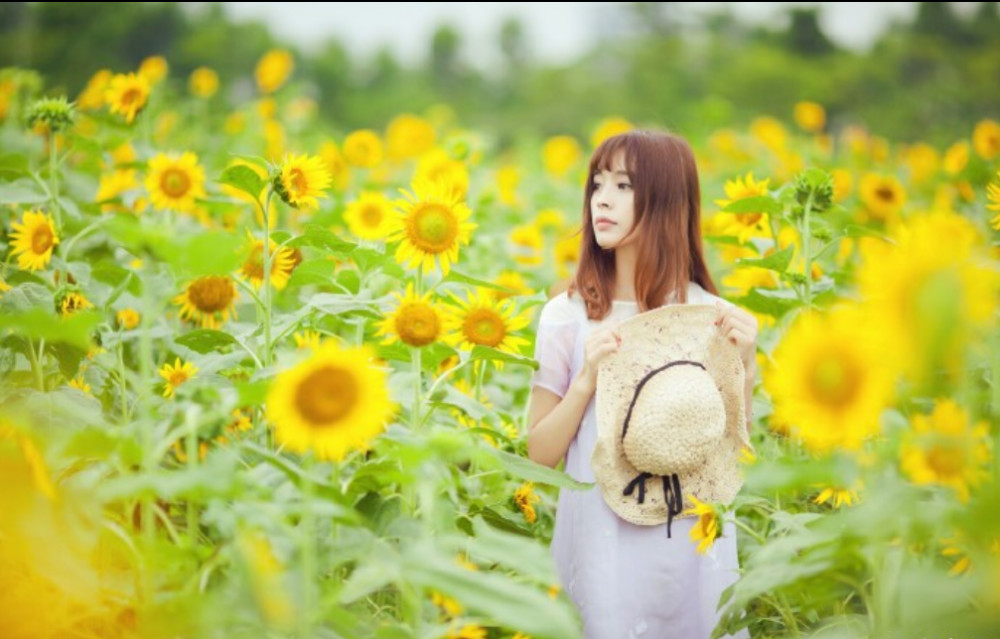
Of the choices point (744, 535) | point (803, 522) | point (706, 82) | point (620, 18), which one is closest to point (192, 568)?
point (803, 522)

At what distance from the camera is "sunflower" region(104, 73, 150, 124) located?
2.45m

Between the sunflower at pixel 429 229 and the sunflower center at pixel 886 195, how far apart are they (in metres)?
1.81

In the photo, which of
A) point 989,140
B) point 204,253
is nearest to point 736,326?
point 204,253

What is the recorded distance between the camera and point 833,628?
4.61 ft

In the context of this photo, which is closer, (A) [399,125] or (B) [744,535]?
(B) [744,535]

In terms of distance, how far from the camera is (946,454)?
1139 mm

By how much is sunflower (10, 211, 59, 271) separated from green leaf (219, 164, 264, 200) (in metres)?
0.56

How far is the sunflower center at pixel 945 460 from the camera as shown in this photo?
1110 millimetres

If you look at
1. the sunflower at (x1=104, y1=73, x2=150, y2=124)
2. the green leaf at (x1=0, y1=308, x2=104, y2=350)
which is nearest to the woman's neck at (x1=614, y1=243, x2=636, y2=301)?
the green leaf at (x1=0, y1=308, x2=104, y2=350)

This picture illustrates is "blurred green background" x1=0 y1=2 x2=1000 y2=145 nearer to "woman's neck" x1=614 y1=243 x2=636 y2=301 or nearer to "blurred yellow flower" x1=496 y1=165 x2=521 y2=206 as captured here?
"blurred yellow flower" x1=496 y1=165 x2=521 y2=206

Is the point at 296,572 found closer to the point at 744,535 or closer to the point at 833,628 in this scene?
the point at 833,628

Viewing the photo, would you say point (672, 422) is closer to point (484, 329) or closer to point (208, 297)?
point (484, 329)

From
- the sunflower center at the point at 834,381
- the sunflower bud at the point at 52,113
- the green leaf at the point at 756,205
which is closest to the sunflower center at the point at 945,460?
the sunflower center at the point at 834,381

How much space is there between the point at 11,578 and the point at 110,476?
261 mm
